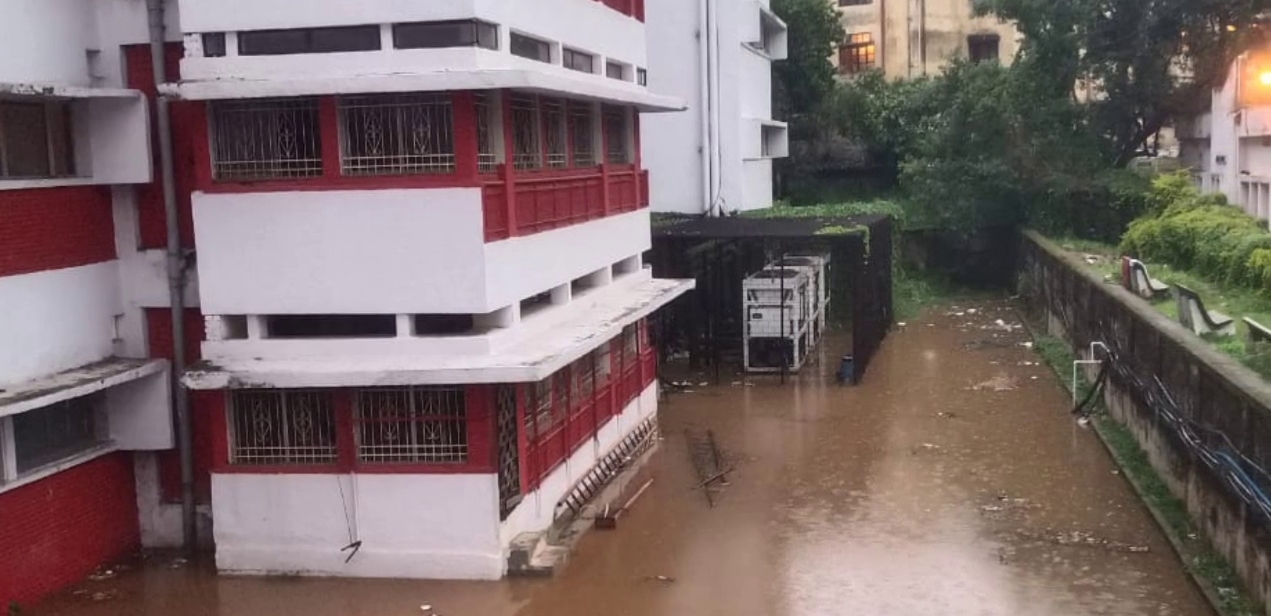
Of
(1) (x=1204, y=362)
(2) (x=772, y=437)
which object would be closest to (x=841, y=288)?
(2) (x=772, y=437)

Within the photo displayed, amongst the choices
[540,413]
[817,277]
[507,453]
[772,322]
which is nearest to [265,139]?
[507,453]

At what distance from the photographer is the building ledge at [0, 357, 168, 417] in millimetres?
10578

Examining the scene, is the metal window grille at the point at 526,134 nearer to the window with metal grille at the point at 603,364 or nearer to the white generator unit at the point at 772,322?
the window with metal grille at the point at 603,364

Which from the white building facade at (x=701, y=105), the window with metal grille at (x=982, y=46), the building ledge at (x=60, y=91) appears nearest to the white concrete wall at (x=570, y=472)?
the building ledge at (x=60, y=91)

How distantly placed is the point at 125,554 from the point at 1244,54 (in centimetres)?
2073

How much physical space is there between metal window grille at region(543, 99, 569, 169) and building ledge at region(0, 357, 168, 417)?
179 inches

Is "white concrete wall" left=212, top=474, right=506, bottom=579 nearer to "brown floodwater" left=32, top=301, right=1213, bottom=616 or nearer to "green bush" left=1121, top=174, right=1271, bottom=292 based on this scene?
"brown floodwater" left=32, top=301, right=1213, bottom=616

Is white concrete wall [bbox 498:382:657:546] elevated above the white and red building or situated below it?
below

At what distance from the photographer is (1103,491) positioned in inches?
572

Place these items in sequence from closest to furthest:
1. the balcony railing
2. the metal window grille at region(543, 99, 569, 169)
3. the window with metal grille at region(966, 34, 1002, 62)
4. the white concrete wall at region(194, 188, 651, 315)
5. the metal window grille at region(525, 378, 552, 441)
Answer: the white concrete wall at region(194, 188, 651, 315), the balcony railing, the metal window grille at region(525, 378, 552, 441), the metal window grille at region(543, 99, 569, 169), the window with metal grille at region(966, 34, 1002, 62)

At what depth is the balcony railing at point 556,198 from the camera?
11.9m

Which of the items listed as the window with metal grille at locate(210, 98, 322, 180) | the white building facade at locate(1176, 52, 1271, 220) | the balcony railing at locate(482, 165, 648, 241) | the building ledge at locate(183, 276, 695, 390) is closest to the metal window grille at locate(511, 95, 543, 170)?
the balcony railing at locate(482, 165, 648, 241)

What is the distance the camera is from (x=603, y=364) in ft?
51.4

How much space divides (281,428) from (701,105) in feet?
49.7
